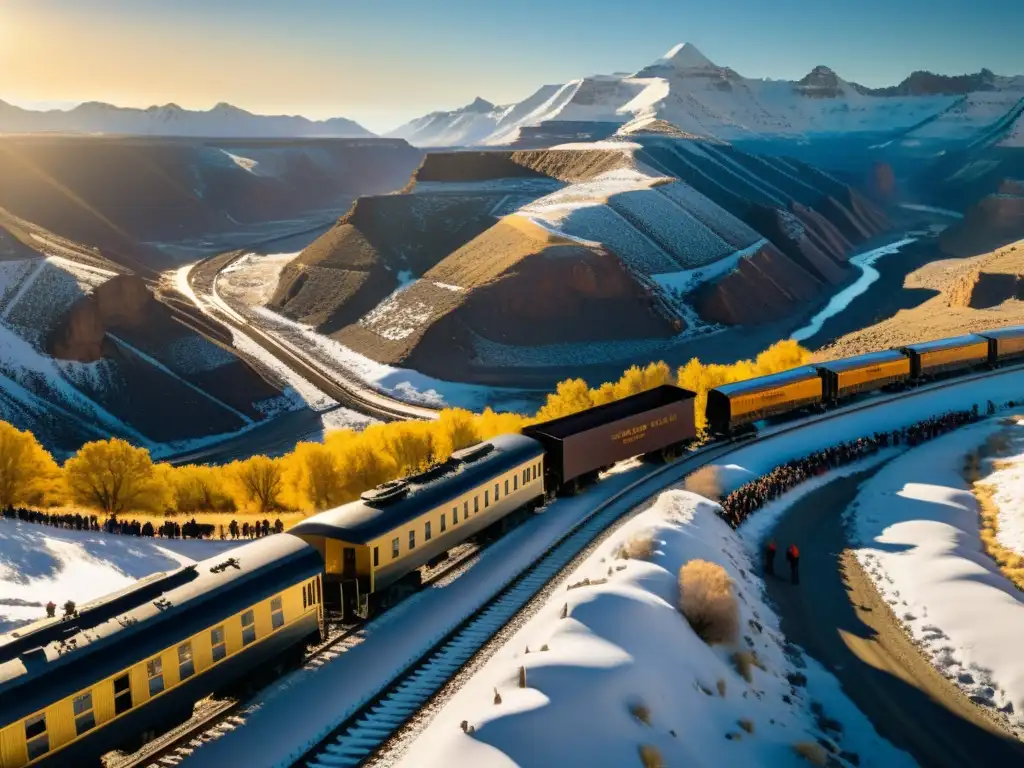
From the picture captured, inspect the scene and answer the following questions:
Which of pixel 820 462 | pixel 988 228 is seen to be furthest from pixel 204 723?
pixel 988 228

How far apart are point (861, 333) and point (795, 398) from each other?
45902 millimetres

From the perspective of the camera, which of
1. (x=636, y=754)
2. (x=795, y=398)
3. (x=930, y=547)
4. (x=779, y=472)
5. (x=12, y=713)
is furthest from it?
(x=795, y=398)

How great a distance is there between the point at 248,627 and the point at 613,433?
22.1 metres

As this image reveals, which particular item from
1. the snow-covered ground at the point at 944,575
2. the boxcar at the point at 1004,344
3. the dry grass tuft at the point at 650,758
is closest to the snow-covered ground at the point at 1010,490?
the snow-covered ground at the point at 944,575

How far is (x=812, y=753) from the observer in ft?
63.9

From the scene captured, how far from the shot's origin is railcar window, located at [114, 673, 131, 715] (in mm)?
16172

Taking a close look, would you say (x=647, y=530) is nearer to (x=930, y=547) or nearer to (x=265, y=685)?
(x=930, y=547)

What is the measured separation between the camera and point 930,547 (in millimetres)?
31188

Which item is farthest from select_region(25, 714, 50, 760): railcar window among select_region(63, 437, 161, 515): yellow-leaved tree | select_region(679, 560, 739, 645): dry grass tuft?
select_region(63, 437, 161, 515): yellow-leaved tree

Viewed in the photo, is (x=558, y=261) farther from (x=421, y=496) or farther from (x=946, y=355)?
(x=421, y=496)

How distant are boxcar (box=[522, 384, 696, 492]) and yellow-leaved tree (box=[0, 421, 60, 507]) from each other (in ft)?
84.3

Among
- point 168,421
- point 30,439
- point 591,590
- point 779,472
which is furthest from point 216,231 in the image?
point 591,590

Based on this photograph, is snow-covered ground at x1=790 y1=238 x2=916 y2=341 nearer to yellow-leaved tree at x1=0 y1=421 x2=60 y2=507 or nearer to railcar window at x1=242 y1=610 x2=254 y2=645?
yellow-leaved tree at x1=0 y1=421 x2=60 y2=507

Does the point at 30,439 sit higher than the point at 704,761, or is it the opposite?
the point at 30,439
